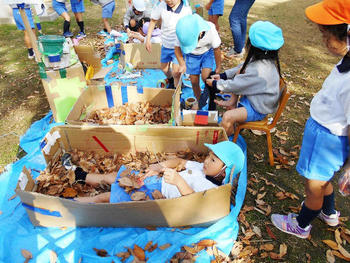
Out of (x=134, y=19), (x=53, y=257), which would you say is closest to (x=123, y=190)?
(x=53, y=257)

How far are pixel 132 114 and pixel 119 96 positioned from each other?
37 centimetres

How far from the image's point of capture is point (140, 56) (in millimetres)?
5176

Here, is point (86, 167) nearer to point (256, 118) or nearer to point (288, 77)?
point (256, 118)

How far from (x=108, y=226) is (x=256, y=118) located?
6.90 feet

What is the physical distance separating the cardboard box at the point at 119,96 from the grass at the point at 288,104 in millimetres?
1017

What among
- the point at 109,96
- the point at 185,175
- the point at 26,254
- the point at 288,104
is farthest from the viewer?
the point at 288,104

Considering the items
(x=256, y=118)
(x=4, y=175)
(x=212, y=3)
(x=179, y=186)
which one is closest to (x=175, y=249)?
(x=179, y=186)

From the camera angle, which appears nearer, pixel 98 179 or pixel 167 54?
pixel 98 179

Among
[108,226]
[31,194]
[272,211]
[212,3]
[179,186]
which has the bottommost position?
[272,211]

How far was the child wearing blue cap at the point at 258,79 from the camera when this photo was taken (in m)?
2.59

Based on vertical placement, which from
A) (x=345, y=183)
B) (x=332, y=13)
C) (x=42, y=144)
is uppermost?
(x=332, y=13)

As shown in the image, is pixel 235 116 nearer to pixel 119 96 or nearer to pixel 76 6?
pixel 119 96

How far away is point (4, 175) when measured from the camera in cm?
284

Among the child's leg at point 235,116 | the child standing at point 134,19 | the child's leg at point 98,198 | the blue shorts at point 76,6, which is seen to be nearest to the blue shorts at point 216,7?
the child standing at point 134,19
